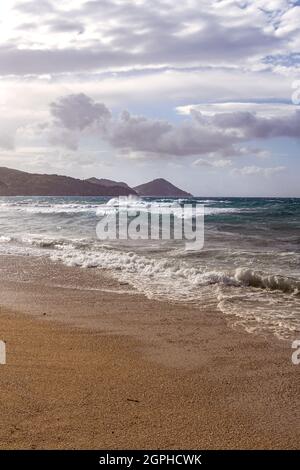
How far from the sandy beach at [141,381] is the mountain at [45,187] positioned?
163 meters

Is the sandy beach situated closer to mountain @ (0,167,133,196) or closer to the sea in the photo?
the sea

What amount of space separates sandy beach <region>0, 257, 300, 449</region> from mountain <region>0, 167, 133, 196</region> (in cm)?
16345

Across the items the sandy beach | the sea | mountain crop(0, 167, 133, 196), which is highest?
mountain crop(0, 167, 133, 196)

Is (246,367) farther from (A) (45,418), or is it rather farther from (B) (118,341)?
(A) (45,418)

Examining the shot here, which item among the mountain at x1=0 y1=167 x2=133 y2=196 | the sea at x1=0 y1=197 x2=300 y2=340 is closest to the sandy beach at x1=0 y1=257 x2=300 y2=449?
the sea at x1=0 y1=197 x2=300 y2=340

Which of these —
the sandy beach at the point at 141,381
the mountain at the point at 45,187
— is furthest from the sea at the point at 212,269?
the mountain at the point at 45,187

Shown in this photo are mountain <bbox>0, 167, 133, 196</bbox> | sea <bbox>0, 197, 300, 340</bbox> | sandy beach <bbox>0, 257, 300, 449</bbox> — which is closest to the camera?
sandy beach <bbox>0, 257, 300, 449</bbox>

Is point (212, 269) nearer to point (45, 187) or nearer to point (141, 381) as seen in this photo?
point (141, 381)

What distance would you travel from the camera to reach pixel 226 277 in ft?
31.7

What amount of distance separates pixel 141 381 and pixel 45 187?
172267 millimetres

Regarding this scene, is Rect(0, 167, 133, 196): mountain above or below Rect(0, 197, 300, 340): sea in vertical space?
above

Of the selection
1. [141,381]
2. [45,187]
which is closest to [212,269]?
[141,381]

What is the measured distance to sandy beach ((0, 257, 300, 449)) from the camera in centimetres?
353

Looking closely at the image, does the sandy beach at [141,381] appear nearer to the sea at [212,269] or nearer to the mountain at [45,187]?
the sea at [212,269]
